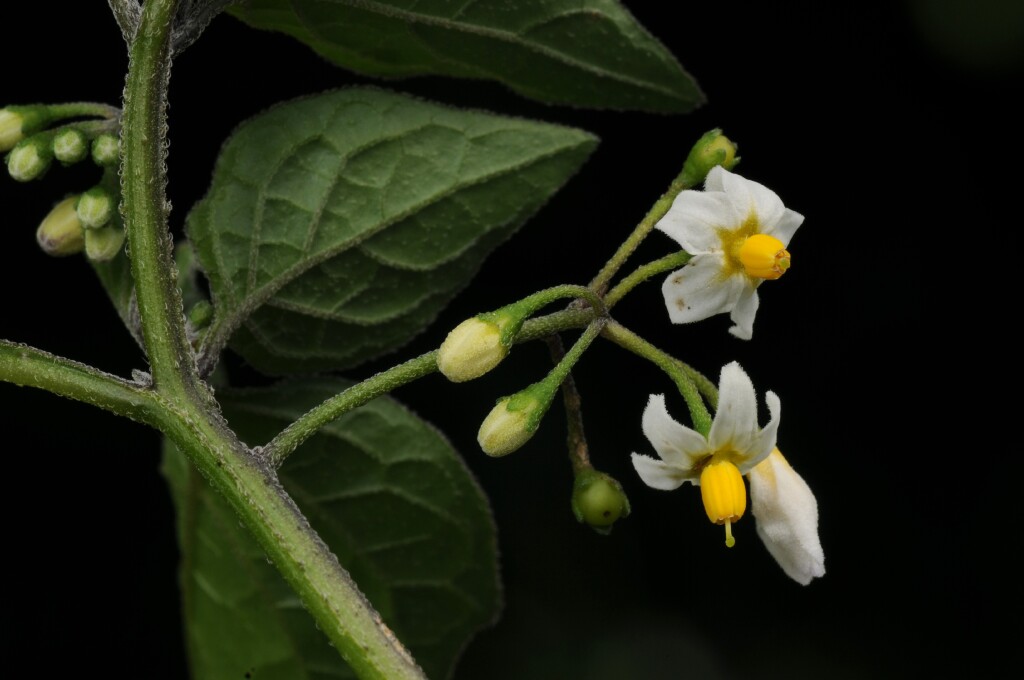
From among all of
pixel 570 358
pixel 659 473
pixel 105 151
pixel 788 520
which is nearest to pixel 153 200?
pixel 105 151

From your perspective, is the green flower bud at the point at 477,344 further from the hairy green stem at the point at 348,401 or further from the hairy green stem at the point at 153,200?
the hairy green stem at the point at 153,200

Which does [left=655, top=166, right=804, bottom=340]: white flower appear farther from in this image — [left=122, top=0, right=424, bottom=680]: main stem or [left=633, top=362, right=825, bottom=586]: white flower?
[left=122, top=0, right=424, bottom=680]: main stem

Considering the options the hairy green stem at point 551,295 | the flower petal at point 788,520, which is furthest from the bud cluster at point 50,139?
the flower petal at point 788,520

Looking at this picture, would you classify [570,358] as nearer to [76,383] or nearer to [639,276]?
[639,276]

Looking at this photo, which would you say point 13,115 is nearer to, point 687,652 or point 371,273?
point 371,273

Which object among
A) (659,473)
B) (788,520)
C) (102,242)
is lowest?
(788,520)
